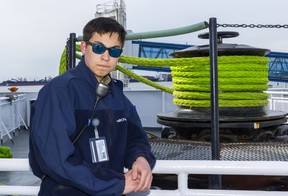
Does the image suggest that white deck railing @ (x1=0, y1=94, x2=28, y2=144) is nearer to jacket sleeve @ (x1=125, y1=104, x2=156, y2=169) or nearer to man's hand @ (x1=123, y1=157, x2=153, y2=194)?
jacket sleeve @ (x1=125, y1=104, x2=156, y2=169)

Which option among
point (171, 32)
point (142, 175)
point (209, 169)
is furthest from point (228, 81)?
point (142, 175)

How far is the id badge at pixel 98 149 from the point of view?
150 cm

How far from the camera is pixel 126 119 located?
1688 millimetres

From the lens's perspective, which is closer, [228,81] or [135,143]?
[135,143]

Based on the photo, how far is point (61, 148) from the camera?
4.45 ft

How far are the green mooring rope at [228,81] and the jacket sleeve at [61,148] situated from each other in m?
1.51

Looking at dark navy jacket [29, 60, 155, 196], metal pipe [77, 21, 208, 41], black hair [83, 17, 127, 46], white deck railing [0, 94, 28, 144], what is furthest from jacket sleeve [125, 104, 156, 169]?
white deck railing [0, 94, 28, 144]

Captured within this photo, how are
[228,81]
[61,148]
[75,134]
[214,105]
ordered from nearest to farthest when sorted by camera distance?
[61,148], [75,134], [214,105], [228,81]

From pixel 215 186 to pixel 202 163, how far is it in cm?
35

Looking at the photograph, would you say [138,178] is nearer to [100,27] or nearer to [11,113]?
[100,27]

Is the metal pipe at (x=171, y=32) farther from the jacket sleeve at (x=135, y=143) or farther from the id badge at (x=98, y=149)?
the id badge at (x=98, y=149)

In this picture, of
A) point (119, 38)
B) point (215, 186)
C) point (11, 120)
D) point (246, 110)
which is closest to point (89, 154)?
point (119, 38)

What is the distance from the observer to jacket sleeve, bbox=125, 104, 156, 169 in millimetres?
1733

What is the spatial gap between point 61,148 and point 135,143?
495 mm
